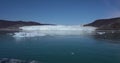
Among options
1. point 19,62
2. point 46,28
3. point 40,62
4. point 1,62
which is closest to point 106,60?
point 40,62

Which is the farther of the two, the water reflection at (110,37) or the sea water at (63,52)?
the water reflection at (110,37)

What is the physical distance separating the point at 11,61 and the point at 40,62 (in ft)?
2.51

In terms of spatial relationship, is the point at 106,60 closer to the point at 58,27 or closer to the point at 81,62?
the point at 81,62

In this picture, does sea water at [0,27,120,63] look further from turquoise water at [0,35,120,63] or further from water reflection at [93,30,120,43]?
water reflection at [93,30,120,43]

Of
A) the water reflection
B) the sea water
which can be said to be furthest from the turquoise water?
the water reflection

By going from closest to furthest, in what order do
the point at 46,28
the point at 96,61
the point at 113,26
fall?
the point at 96,61 < the point at 46,28 < the point at 113,26

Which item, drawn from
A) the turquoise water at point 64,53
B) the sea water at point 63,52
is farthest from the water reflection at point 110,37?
the turquoise water at point 64,53

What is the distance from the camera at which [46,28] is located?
24.5 m

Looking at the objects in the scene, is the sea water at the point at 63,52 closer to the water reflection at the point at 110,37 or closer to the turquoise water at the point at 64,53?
the turquoise water at the point at 64,53

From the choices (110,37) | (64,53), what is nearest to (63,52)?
(64,53)

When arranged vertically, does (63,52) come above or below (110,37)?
below

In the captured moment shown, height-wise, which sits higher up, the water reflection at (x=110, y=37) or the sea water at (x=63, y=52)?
the water reflection at (x=110, y=37)

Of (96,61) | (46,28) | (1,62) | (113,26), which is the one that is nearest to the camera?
(1,62)

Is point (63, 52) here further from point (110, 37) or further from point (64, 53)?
point (110, 37)
